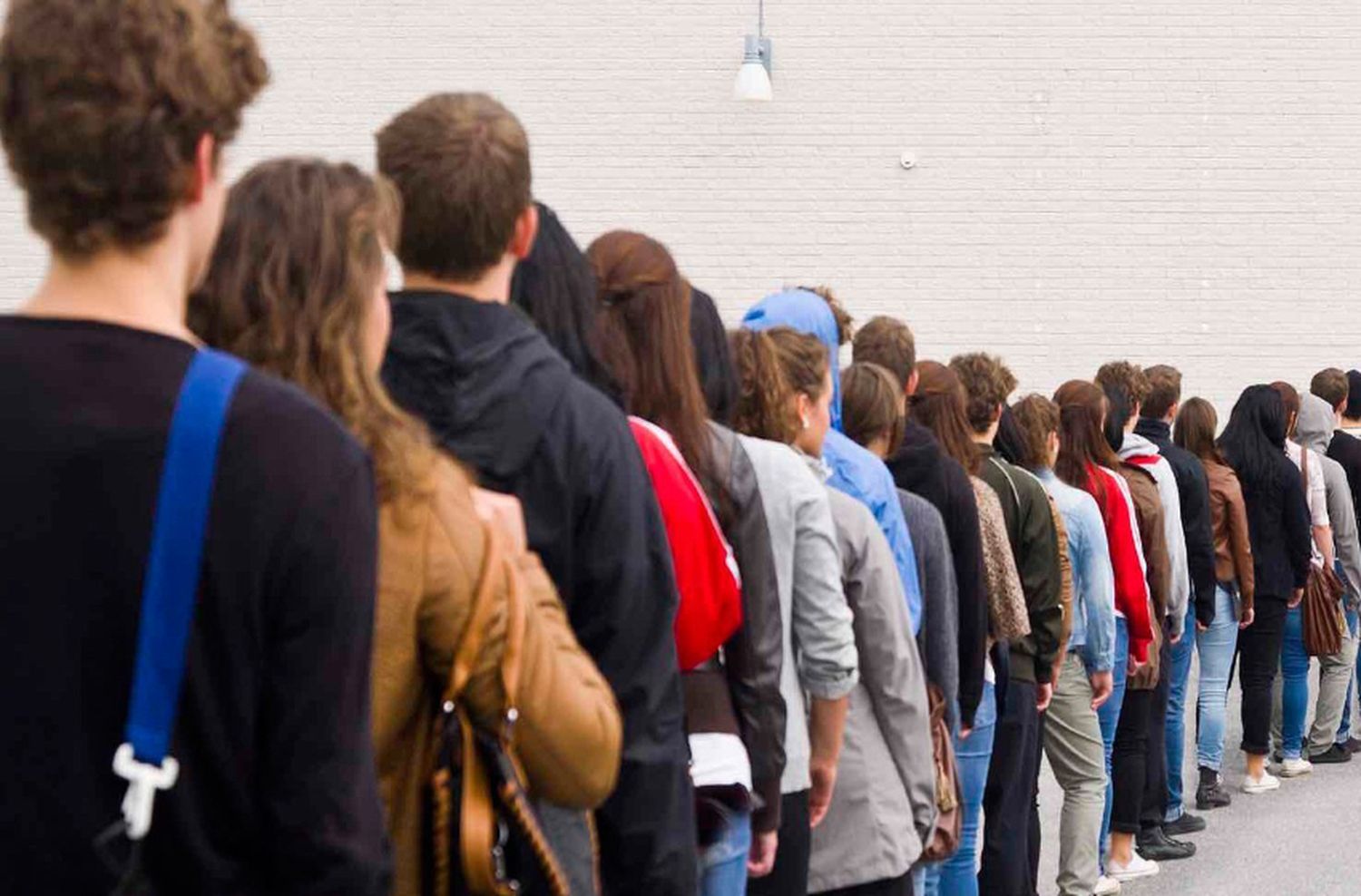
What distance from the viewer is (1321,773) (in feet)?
35.9

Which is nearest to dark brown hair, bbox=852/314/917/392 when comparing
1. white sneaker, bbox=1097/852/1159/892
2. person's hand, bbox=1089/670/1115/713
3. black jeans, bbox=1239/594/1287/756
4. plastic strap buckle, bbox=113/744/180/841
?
person's hand, bbox=1089/670/1115/713

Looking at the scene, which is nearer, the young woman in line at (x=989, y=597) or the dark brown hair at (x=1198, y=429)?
the young woman in line at (x=989, y=597)

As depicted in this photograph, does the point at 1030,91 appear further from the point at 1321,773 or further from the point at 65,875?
the point at 65,875

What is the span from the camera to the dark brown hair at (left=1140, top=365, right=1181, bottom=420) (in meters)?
9.16

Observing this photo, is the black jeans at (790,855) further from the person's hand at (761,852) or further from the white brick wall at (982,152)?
the white brick wall at (982,152)

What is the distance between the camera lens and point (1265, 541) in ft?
33.6

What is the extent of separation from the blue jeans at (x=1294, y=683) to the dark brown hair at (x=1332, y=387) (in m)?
1.36

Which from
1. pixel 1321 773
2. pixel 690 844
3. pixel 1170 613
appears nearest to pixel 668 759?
pixel 690 844

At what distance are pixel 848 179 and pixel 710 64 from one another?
1.21m

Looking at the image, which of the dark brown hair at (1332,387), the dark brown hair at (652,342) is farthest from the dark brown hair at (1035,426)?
the dark brown hair at (1332,387)

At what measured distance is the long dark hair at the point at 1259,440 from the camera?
1008 centimetres

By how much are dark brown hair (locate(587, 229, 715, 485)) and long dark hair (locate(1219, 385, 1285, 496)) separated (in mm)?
6934

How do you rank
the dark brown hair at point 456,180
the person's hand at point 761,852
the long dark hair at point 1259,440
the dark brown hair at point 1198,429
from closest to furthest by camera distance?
1. the dark brown hair at point 456,180
2. the person's hand at point 761,852
3. the dark brown hair at point 1198,429
4. the long dark hair at point 1259,440

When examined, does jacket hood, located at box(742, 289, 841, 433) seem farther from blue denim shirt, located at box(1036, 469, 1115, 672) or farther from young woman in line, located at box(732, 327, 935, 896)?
blue denim shirt, located at box(1036, 469, 1115, 672)
